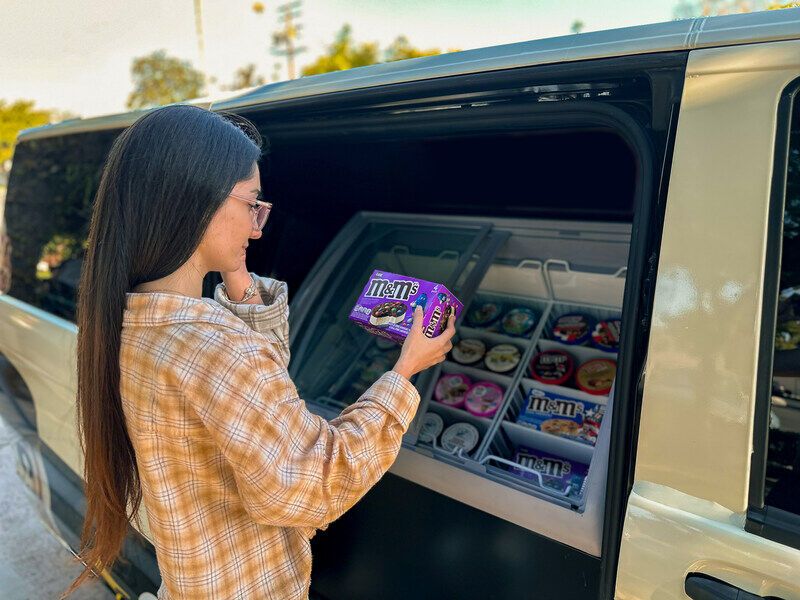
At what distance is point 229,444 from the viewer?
1.01 meters

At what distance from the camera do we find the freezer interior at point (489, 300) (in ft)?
5.97

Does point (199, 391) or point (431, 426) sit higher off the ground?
point (199, 391)

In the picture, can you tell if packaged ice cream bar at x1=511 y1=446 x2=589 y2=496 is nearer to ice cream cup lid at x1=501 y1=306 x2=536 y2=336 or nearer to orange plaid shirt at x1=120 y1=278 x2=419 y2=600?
ice cream cup lid at x1=501 y1=306 x2=536 y2=336

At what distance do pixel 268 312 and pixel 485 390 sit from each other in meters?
0.86

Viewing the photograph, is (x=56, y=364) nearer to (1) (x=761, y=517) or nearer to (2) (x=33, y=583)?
(2) (x=33, y=583)

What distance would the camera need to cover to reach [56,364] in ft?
7.59

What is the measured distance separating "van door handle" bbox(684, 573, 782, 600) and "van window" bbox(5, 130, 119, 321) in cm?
267

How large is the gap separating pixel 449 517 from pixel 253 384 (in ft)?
2.21

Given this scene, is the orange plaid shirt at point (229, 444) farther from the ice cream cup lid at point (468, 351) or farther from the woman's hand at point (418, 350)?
the ice cream cup lid at point (468, 351)

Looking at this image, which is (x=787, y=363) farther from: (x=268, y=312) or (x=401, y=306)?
(x=268, y=312)

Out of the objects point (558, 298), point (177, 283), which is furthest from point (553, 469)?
point (177, 283)

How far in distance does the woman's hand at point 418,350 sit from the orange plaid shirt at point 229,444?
0.05 m

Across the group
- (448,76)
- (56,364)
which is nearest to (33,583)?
(56,364)

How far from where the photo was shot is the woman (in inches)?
40.2
